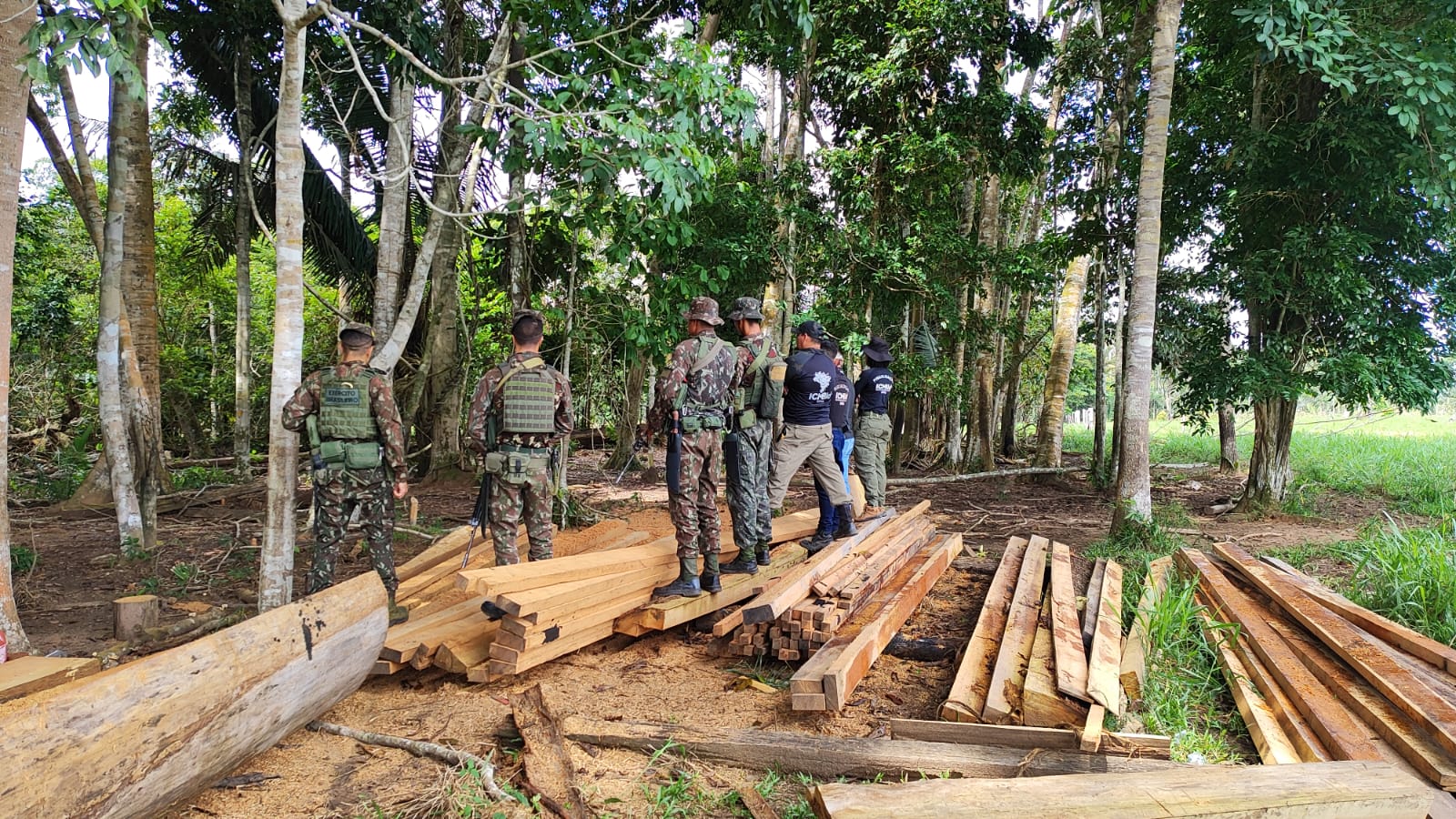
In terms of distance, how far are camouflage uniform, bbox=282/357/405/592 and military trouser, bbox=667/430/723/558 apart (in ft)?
6.99

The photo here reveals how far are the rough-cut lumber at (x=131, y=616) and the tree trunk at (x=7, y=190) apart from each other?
2.34 ft

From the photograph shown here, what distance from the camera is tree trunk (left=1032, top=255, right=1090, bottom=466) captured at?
14.2 m

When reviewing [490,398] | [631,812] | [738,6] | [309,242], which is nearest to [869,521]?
[490,398]

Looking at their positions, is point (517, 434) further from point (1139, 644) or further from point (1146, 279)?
point (1146, 279)

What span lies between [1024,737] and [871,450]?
5149mm

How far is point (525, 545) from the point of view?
671 centimetres

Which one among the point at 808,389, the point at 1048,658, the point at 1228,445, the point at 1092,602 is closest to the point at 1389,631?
the point at 1092,602

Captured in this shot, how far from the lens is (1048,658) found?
13.8 ft

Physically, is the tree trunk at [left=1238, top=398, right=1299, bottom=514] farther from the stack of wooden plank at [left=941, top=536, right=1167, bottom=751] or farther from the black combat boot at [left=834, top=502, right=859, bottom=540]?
the black combat boot at [left=834, top=502, right=859, bottom=540]

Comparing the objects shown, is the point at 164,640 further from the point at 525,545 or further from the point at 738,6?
the point at 738,6

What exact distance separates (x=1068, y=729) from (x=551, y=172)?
7.98 m

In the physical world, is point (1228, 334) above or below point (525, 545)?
above

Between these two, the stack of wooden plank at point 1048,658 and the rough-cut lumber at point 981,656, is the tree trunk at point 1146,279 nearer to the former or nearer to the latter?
the stack of wooden plank at point 1048,658

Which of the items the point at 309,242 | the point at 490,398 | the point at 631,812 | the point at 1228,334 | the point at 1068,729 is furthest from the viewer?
the point at 309,242
